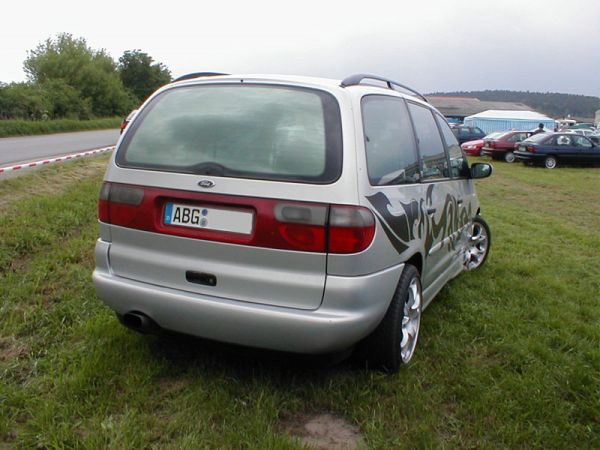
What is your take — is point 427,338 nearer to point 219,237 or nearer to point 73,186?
point 219,237

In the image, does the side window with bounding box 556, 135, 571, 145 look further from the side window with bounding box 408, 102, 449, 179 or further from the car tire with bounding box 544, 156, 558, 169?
the side window with bounding box 408, 102, 449, 179

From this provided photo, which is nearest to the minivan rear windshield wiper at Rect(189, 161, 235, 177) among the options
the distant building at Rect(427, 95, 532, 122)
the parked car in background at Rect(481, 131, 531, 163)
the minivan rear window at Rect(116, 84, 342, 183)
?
the minivan rear window at Rect(116, 84, 342, 183)

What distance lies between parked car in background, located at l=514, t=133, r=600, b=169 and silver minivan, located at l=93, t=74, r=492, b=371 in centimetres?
1940

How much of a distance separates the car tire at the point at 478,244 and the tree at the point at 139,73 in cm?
8135

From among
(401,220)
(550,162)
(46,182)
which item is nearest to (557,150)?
(550,162)

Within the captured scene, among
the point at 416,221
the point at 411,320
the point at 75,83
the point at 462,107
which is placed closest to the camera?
the point at 416,221

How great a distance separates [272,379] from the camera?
2.88 meters

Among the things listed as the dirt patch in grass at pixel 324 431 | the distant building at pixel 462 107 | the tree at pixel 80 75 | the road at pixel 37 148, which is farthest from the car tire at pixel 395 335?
the distant building at pixel 462 107

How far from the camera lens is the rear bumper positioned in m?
2.41

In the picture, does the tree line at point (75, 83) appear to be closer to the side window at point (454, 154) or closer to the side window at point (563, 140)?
the side window at point (563, 140)

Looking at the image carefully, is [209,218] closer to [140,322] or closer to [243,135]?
[243,135]

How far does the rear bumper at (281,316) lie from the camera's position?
2408mm

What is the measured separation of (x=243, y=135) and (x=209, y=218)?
463 millimetres

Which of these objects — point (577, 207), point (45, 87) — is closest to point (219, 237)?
point (577, 207)
